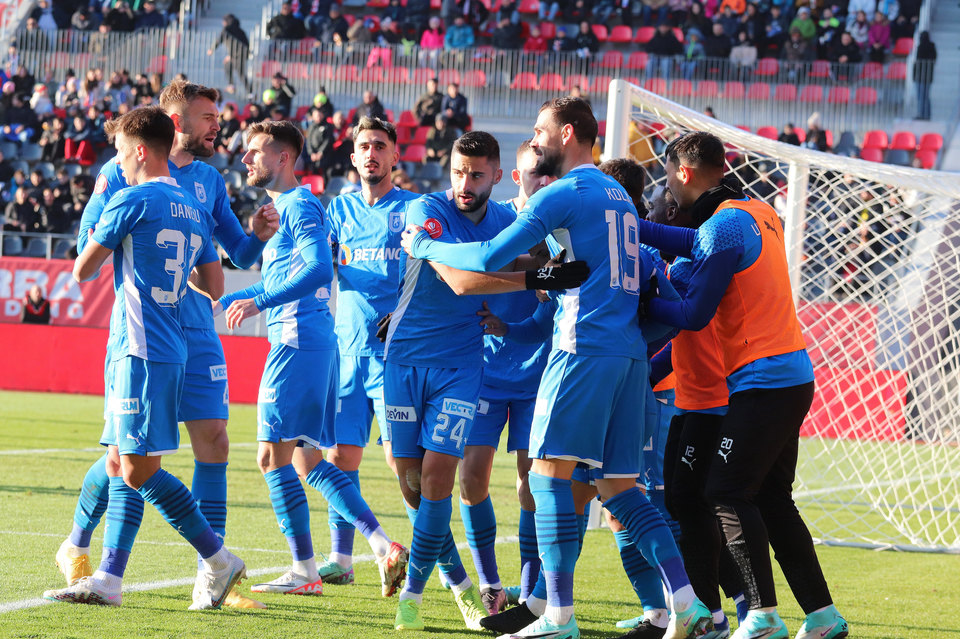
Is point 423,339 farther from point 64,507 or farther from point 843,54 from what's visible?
point 843,54

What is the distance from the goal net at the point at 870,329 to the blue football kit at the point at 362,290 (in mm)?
2618

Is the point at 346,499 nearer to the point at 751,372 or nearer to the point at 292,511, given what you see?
the point at 292,511

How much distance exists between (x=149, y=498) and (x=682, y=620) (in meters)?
2.24

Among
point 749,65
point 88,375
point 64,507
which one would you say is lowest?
point 88,375

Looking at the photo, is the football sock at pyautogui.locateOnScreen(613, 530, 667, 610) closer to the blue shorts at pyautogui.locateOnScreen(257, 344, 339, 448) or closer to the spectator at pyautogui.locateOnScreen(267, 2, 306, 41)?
the blue shorts at pyautogui.locateOnScreen(257, 344, 339, 448)

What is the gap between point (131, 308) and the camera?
5020 mm

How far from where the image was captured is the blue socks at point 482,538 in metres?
Answer: 5.48

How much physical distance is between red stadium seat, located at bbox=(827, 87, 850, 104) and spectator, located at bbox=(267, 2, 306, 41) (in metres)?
11.7

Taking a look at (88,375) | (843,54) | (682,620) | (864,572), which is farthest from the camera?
(843,54)

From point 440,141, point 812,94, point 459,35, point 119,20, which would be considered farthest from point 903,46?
point 119,20

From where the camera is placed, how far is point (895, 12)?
25.4m

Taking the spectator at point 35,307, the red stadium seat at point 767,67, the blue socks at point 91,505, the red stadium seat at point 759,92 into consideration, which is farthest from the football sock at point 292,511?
the red stadium seat at point 767,67

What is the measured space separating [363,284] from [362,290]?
1.3 inches

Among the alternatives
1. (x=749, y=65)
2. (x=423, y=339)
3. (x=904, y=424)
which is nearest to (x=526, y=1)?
(x=749, y=65)
